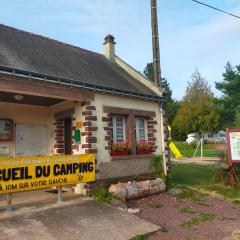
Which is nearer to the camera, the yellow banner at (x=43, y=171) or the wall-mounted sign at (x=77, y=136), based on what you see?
the yellow banner at (x=43, y=171)

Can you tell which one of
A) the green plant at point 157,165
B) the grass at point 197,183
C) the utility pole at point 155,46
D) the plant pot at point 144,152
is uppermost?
the utility pole at point 155,46

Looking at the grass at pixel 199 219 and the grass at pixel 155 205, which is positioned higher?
the grass at pixel 155 205

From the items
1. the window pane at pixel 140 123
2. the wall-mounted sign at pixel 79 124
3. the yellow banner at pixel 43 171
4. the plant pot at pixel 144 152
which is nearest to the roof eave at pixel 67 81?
the window pane at pixel 140 123

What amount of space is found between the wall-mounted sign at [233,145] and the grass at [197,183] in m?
1.16

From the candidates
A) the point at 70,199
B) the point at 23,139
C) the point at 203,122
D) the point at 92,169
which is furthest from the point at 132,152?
the point at 203,122

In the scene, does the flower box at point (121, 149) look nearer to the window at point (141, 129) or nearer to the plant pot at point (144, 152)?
the plant pot at point (144, 152)

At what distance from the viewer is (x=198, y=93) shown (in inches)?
1959

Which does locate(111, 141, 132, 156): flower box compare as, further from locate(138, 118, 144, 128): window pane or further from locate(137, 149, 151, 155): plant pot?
locate(138, 118, 144, 128): window pane

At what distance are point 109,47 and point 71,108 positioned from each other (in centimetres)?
601

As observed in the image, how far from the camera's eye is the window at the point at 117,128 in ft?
38.6

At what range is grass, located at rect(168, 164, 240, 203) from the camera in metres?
11.3

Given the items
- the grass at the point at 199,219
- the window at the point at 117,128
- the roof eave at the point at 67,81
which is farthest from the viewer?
the window at the point at 117,128

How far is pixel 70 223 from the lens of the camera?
748 cm

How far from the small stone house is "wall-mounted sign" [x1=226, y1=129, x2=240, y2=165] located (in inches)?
99.1
